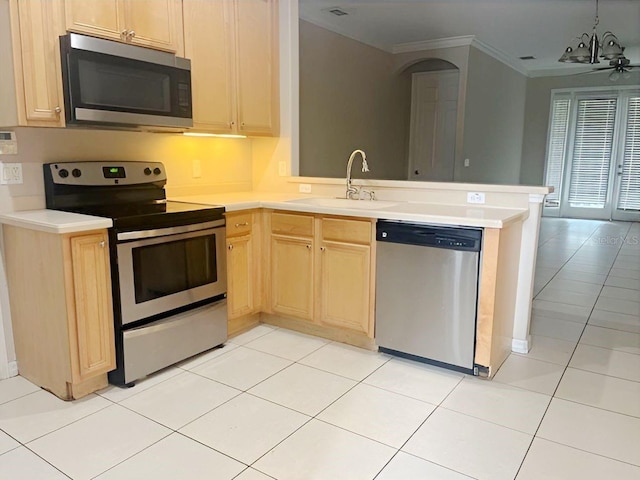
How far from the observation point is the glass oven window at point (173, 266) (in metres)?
2.53

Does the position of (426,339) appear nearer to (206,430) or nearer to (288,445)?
(288,445)

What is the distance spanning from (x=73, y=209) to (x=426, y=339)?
2.13m

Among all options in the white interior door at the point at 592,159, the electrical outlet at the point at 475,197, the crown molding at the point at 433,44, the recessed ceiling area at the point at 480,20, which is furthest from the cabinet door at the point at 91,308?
the white interior door at the point at 592,159

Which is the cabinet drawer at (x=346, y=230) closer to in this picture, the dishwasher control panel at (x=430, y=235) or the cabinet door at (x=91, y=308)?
the dishwasher control panel at (x=430, y=235)

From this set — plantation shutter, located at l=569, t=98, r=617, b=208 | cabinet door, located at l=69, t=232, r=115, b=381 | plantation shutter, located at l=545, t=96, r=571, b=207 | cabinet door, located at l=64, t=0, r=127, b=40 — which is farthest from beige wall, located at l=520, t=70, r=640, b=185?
cabinet door, located at l=69, t=232, r=115, b=381

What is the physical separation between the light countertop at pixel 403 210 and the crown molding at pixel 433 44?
387 cm

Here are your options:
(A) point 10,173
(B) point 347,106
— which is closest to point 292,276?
(A) point 10,173

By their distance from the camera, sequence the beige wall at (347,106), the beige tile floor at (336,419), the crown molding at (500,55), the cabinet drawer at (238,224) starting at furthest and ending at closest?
the crown molding at (500,55)
the beige wall at (347,106)
the cabinet drawer at (238,224)
the beige tile floor at (336,419)

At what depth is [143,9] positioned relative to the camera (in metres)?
2.71

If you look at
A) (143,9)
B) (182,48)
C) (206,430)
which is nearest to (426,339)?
(206,430)

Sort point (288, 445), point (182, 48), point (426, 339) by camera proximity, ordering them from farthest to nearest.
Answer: point (182, 48)
point (426, 339)
point (288, 445)

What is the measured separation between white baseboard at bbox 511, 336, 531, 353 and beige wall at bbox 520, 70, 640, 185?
7.07m

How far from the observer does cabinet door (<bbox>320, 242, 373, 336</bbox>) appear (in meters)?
2.97

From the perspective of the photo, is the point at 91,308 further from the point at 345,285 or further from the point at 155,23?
the point at 155,23
